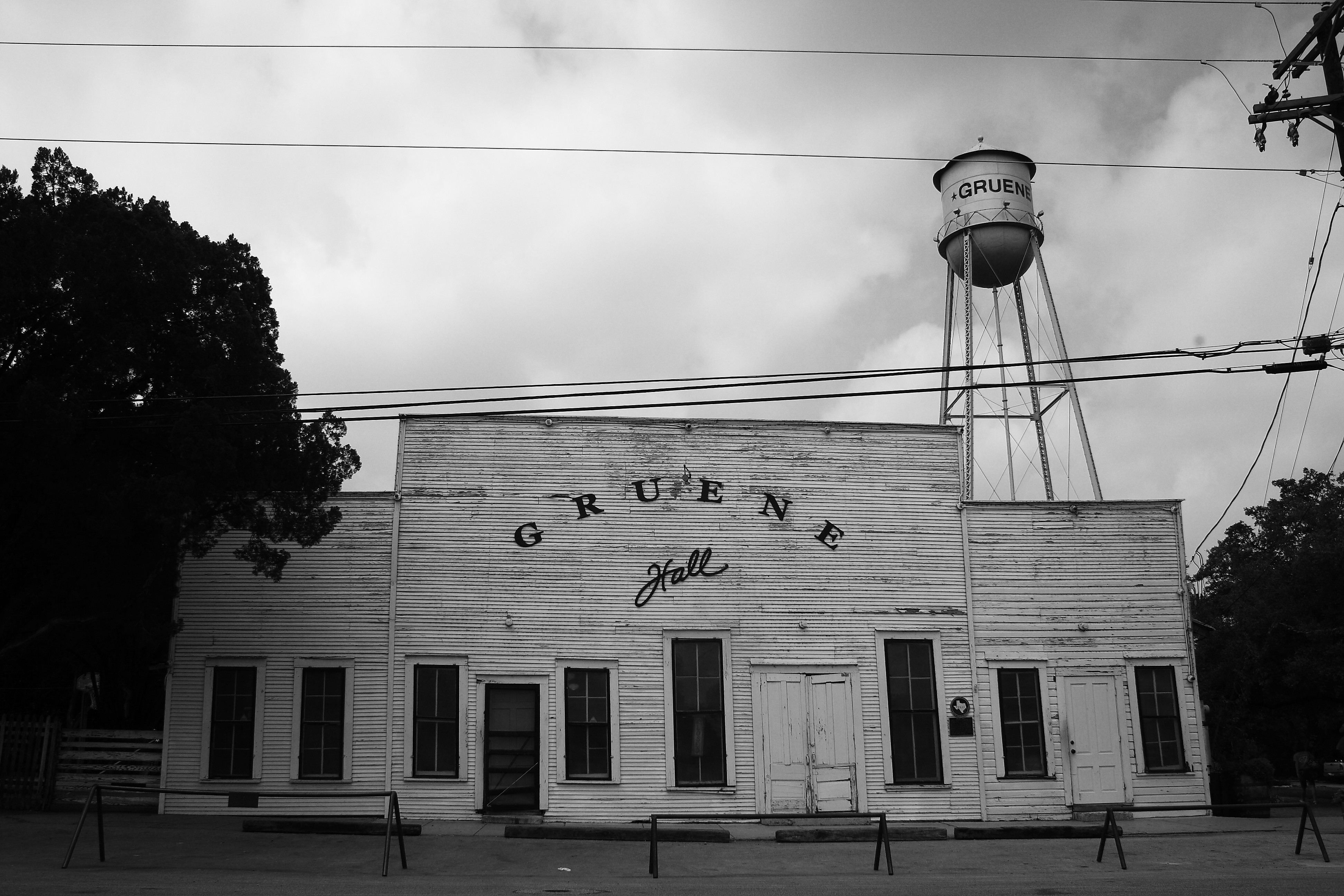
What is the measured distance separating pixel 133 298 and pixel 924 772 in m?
14.9

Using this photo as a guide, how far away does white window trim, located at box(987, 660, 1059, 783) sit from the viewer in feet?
69.5

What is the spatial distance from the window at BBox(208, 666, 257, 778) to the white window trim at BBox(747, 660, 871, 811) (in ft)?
24.5

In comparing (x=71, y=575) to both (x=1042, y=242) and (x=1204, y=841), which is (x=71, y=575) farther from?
(x=1042, y=242)

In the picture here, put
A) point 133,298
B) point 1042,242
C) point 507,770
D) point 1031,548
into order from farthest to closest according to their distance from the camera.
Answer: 1. point 1042,242
2. point 1031,548
3. point 507,770
4. point 133,298

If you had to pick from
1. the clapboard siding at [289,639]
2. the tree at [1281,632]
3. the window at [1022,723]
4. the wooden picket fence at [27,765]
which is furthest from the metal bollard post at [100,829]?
the tree at [1281,632]

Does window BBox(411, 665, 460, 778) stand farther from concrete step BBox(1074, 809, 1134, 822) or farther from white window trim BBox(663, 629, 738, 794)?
concrete step BBox(1074, 809, 1134, 822)

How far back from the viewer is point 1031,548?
22.1 m

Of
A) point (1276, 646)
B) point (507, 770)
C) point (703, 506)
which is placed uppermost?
point (703, 506)

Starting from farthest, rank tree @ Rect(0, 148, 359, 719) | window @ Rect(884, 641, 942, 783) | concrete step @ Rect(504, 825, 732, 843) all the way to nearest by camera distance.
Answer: window @ Rect(884, 641, 942, 783), concrete step @ Rect(504, 825, 732, 843), tree @ Rect(0, 148, 359, 719)

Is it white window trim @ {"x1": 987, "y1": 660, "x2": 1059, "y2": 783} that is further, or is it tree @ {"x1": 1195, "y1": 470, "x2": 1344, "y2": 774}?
tree @ {"x1": 1195, "y1": 470, "x2": 1344, "y2": 774}

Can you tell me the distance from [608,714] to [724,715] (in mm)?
1985

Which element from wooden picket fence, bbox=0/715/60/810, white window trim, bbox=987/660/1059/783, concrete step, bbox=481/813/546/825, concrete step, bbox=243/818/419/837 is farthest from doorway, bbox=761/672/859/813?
wooden picket fence, bbox=0/715/60/810

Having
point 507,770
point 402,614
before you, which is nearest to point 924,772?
point 507,770

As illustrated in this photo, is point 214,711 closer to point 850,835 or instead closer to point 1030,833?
point 850,835
